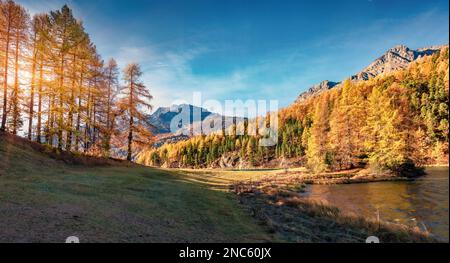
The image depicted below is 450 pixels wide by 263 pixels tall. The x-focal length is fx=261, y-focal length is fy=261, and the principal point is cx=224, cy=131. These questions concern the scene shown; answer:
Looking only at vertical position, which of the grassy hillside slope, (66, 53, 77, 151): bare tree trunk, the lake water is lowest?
the lake water

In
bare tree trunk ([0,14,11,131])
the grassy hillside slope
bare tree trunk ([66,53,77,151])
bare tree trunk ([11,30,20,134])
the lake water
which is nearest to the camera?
the grassy hillside slope

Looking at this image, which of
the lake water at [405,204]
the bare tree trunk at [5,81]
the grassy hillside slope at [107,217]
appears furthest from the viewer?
the bare tree trunk at [5,81]

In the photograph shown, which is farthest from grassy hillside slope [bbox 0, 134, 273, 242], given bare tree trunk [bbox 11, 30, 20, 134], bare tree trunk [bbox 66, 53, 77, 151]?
bare tree trunk [bbox 11, 30, 20, 134]

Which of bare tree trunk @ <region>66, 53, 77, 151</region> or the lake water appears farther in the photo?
bare tree trunk @ <region>66, 53, 77, 151</region>

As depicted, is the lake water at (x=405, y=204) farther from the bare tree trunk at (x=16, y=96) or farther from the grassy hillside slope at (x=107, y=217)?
the bare tree trunk at (x=16, y=96)

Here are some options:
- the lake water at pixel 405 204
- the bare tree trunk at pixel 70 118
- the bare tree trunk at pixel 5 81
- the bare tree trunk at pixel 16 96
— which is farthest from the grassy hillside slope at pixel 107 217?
the bare tree trunk at pixel 16 96

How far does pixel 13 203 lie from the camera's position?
9.64 m

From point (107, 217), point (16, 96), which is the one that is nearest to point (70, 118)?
point (16, 96)

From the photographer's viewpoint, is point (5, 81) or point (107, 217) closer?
point (107, 217)

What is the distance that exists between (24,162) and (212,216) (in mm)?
16737

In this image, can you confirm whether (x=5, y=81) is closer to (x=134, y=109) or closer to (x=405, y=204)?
(x=134, y=109)

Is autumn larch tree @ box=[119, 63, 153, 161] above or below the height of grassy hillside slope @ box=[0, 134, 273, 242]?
above

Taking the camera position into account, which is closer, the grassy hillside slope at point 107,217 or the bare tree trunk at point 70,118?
the grassy hillside slope at point 107,217

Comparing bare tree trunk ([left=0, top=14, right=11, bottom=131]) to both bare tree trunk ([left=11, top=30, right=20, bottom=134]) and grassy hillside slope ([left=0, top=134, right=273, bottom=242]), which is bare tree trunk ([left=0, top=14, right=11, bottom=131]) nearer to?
bare tree trunk ([left=11, top=30, right=20, bottom=134])
